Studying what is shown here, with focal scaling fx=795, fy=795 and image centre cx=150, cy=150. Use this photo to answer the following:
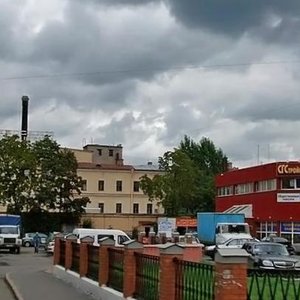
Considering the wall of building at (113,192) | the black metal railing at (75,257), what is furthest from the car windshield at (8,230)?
the wall of building at (113,192)

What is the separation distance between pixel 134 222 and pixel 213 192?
55.4 ft

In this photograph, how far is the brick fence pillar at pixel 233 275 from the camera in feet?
35.2

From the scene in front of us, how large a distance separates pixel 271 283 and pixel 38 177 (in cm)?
8271

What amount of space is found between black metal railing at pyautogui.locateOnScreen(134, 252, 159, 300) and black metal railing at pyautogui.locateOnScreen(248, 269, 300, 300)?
4.42 m

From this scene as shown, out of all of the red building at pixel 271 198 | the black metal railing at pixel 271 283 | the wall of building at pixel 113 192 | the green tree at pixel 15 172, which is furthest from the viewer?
the wall of building at pixel 113 192

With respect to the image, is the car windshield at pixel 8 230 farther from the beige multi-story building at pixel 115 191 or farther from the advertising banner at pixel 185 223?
the beige multi-story building at pixel 115 191

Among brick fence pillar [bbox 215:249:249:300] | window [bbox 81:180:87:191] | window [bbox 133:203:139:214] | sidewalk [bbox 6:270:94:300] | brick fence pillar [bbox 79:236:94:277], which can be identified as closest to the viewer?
brick fence pillar [bbox 215:249:249:300]

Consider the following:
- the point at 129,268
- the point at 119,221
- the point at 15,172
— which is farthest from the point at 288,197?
the point at 129,268

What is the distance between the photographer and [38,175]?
92062mm

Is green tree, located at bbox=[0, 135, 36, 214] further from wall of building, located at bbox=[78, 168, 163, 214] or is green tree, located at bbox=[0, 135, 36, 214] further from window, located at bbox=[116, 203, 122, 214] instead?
window, located at bbox=[116, 203, 122, 214]

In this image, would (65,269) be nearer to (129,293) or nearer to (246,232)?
(129,293)

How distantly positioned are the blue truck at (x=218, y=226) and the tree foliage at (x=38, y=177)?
3053cm

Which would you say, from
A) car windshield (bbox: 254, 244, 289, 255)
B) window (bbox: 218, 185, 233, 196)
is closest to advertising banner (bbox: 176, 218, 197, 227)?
window (bbox: 218, 185, 233, 196)

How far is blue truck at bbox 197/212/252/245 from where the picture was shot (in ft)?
192
